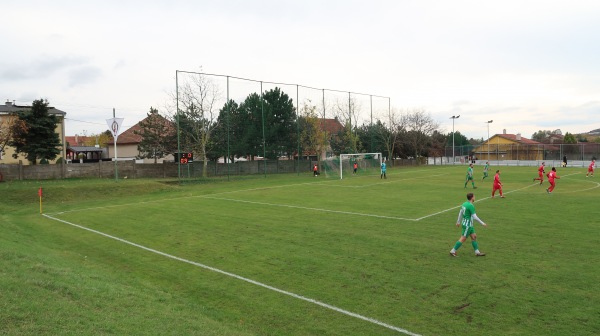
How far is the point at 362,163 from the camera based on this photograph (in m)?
57.4

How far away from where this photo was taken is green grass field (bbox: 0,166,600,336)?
7492 millimetres

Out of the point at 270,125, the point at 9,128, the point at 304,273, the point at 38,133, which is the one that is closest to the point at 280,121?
the point at 270,125

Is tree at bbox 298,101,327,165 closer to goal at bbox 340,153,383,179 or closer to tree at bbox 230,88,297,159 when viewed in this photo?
tree at bbox 230,88,297,159

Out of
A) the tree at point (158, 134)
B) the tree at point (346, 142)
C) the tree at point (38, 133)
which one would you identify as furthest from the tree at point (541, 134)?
the tree at point (38, 133)

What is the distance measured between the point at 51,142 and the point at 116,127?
18.1 meters

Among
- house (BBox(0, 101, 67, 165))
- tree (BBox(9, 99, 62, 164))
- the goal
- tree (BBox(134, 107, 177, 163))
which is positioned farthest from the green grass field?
house (BBox(0, 101, 67, 165))

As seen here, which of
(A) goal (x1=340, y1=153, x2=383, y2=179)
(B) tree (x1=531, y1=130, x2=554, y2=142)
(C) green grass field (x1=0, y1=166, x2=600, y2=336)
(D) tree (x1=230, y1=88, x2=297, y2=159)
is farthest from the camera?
(B) tree (x1=531, y1=130, x2=554, y2=142)

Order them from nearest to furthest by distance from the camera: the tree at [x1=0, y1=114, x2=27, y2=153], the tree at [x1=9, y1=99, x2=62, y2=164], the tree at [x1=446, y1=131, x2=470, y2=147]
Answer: the tree at [x1=0, y1=114, x2=27, y2=153] → the tree at [x1=9, y1=99, x2=62, y2=164] → the tree at [x1=446, y1=131, x2=470, y2=147]

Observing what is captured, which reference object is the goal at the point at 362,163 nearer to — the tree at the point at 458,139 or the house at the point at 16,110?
the house at the point at 16,110

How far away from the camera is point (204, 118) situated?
51.8 m

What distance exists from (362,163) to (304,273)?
4726 centimetres

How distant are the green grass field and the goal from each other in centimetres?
3277

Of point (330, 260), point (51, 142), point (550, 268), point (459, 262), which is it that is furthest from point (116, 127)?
point (550, 268)

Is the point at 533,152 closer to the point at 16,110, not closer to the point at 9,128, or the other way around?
the point at 9,128
